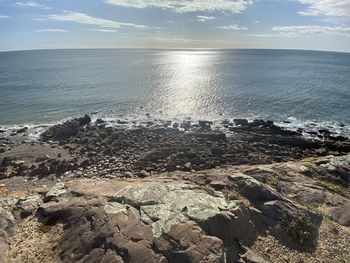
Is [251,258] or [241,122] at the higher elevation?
[251,258]

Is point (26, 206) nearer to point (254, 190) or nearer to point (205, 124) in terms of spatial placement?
point (254, 190)

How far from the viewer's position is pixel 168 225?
12055mm

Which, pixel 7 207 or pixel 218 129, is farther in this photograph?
pixel 218 129

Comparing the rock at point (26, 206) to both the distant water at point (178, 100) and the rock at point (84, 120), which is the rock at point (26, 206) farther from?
the distant water at point (178, 100)

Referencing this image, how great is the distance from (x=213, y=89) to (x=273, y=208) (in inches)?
2685

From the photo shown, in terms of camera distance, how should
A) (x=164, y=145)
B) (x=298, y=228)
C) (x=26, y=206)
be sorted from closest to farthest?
(x=298, y=228) < (x=26, y=206) < (x=164, y=145)

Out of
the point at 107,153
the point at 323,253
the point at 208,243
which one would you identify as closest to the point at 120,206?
the point at 208,243

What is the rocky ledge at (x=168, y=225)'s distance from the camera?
11.3 meters

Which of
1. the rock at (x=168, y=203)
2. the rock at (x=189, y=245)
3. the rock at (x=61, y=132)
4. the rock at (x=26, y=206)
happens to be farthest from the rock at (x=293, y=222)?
the rock at (x=61, y=132)

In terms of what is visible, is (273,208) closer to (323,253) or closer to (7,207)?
(323,253)

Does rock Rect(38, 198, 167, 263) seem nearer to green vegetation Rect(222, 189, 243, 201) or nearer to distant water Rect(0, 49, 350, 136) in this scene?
green vegetation Rect(222, 189, 243, 201)

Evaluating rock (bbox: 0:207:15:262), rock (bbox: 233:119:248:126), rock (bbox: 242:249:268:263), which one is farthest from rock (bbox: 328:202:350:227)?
rock (bbox: 233:119:248:126)

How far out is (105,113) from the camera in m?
57.1

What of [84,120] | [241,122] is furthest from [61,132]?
[241,122]
